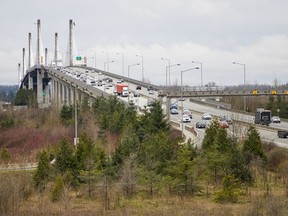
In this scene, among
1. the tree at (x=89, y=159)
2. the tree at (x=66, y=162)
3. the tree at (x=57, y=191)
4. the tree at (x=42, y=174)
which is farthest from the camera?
the tree at (x=66, y=162)

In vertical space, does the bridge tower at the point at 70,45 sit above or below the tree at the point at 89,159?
above

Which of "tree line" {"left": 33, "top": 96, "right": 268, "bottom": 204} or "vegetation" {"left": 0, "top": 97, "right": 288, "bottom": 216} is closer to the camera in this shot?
"vegetation" {"left": 0, "top": 97, "right": 288, "bottom": 216}

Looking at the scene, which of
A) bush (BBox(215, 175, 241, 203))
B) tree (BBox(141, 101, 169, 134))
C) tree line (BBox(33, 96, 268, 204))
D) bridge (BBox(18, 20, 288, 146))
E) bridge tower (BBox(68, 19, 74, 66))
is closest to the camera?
bush (BBox(215, 175, 241, 203))

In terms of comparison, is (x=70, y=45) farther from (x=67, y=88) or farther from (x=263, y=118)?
(x=263, y=118)

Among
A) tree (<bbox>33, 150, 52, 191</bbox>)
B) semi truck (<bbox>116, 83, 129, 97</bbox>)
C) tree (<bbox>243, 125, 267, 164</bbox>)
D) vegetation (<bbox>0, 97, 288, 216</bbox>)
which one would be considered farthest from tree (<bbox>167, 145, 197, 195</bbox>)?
semi truck (<bbox>116, 83, 129, 97</bbox>)

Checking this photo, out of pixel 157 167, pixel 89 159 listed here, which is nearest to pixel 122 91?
pixel 157 167

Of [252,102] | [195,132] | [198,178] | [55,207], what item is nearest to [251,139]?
[198,178]

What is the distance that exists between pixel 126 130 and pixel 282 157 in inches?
528

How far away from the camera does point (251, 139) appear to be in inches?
1517

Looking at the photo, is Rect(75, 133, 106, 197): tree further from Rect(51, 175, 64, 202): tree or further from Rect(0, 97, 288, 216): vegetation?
Rect(51, 175, 64, 202): tree

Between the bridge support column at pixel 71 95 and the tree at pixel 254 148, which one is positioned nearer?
the tree at pixel 254 148

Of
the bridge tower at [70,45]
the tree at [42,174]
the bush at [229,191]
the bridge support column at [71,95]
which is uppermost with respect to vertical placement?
the bridge tower at [70,45]

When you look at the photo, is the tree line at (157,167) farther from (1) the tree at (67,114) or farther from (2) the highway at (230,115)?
(1) the tree at (67,114)

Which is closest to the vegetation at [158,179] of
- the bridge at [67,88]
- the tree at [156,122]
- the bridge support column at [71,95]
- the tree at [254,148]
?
the tree at [254,148]
